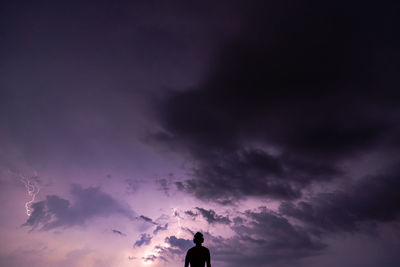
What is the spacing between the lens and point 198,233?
13.0m

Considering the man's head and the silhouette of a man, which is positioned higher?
the man's head

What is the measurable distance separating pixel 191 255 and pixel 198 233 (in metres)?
1.00

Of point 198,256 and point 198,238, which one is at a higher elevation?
point 198,238

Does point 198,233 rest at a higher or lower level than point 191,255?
higher

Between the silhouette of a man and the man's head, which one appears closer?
the silhouette of a man

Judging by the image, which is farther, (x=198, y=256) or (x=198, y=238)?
(x=198, y=238)

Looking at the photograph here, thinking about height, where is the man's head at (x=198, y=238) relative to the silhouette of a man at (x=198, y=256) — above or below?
above

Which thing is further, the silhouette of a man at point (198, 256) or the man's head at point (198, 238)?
the man's head at point (198, 238)

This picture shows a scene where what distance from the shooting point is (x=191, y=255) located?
12688 mm
